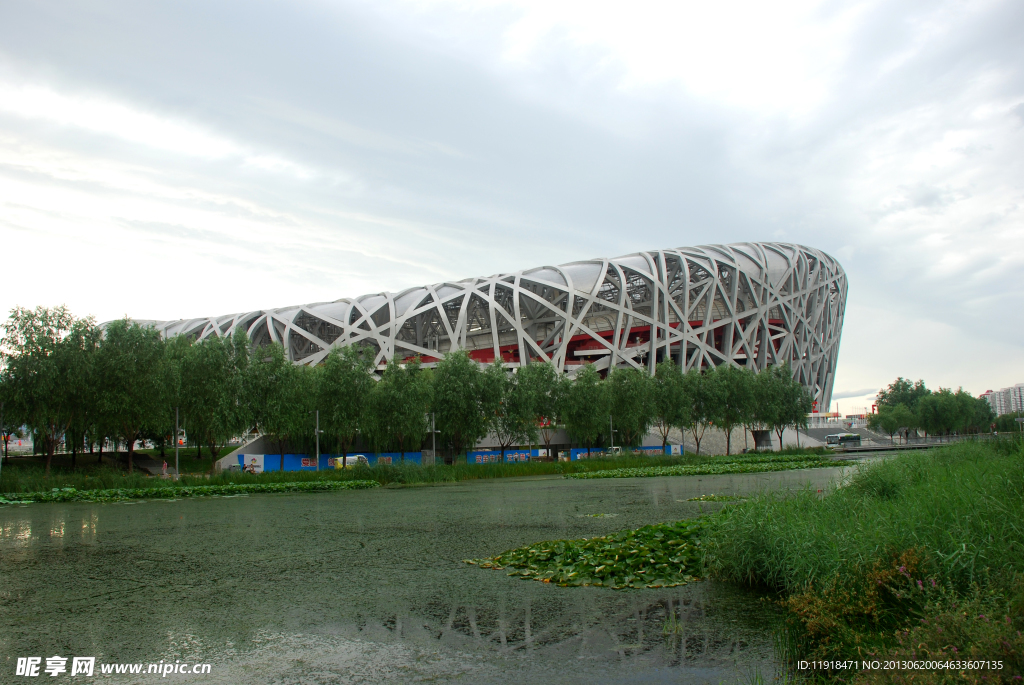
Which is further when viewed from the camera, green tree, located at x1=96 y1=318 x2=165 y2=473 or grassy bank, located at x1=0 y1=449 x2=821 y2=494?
green tree, located at x1=96 y1=318 x2=165 y2=473

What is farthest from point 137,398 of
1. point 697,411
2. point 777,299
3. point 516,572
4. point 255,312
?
point 777,299

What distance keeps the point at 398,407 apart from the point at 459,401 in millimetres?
3345

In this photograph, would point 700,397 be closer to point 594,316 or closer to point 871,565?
point 594,316

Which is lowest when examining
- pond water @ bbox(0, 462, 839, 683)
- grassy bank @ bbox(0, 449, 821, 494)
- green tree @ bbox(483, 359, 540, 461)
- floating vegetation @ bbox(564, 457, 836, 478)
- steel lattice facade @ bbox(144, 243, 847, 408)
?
floating vegetation @ bbox(564, 457, 836, 478)

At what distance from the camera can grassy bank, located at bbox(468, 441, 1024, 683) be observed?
12.8ft

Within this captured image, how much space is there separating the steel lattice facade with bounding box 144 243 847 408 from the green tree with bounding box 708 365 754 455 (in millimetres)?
11649

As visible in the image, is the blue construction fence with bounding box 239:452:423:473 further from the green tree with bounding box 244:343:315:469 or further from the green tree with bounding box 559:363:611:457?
the green tree with bounding box 559:363:611:457

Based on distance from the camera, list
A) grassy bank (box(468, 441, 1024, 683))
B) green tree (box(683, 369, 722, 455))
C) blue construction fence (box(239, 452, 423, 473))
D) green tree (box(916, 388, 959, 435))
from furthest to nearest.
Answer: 1. green tree (box(916, 388, 959, 435))
2. green tree (box(683, 369, 722, 455))
3. blue construction fence (box(239, 452, 423, 473))
4. grassy bank (box(468, 441, 1024, 683))

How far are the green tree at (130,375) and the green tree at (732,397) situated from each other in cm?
3368

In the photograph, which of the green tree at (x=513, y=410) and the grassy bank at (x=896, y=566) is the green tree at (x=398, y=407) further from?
the grassy bank at (x=896, y=566)

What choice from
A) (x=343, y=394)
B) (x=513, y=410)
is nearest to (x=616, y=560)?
(x=343, y=394)

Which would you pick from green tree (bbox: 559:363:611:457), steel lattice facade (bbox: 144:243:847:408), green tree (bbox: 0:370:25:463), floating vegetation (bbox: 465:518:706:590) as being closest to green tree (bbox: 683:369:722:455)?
green tree (bbox: 559:363:611:457)

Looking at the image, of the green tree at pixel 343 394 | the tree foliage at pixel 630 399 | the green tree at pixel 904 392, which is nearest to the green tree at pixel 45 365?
the green tree at pixel 343 394

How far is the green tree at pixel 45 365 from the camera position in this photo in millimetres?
27062
